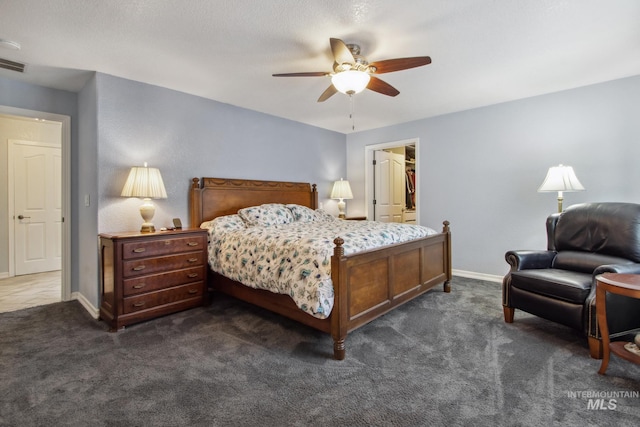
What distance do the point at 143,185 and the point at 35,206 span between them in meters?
3.19

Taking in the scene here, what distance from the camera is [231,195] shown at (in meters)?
4.02

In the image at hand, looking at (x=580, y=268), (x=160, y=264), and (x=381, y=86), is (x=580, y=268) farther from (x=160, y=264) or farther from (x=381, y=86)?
(x=160, y=264)

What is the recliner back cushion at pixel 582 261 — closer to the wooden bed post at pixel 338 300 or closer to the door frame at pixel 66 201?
the wooden bed post at pixel 338 300

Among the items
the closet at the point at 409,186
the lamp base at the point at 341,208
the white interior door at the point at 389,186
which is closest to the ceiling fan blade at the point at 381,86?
the lamp base at the point at 341,208

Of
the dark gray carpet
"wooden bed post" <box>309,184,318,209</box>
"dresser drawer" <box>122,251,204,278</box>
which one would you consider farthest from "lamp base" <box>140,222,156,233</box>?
"wooden bed post" <box>309,184,318,209</box>

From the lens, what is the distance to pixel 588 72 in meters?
3.13

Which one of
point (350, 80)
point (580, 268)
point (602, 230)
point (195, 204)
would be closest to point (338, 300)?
A: point (350, 80)

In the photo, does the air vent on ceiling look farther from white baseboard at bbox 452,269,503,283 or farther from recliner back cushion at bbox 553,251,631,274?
white baseboard at bbox 452,269,503,283

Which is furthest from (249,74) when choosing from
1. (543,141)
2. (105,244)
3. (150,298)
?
(543,141)

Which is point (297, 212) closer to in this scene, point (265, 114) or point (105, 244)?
point (265, 114)

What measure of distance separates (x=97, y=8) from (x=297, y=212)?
2774 millimetres

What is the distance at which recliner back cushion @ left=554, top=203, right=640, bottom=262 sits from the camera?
2.59 meters

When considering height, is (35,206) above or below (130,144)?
below

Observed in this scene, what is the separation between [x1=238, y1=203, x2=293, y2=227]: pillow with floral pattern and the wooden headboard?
32 centimetres
